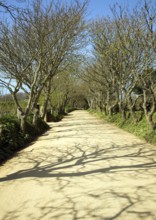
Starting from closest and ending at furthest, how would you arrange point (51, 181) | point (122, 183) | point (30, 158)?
point (122, 183)
point (51, 181)
point (30, 158)

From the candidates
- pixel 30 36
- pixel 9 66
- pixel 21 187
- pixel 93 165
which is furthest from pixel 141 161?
pixel 9 66

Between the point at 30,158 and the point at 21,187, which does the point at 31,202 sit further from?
the point at 30,158

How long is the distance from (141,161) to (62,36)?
12.1m

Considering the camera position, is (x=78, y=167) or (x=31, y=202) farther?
(x=78, y=167)

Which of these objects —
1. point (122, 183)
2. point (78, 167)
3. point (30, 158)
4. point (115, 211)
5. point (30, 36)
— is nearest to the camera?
point (115, 211)

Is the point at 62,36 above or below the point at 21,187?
above

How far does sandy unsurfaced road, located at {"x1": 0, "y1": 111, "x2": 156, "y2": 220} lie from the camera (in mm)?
5262

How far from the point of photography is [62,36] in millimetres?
19406

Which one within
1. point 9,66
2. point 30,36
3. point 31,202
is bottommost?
point 31,202

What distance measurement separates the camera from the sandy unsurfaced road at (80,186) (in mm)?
5262

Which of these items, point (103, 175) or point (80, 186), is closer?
point (80, 186)

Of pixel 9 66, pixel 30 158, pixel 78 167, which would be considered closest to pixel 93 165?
pixel 78 167

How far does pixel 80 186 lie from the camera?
690 centimetres

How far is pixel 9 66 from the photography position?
2030cm
